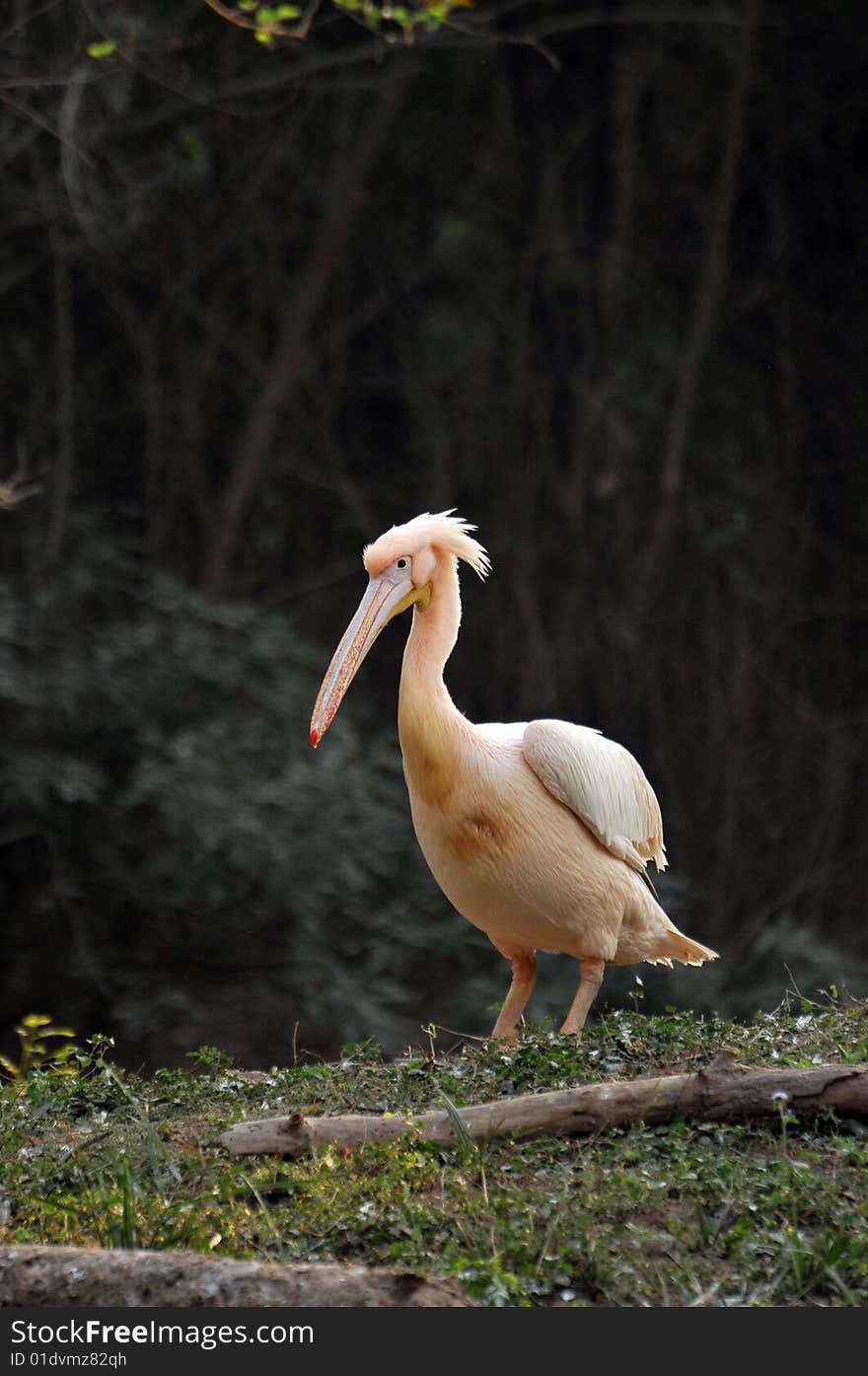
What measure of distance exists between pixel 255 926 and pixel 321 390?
2.97 meters

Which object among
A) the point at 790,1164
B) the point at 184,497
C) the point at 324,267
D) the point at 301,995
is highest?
the point at 324,267

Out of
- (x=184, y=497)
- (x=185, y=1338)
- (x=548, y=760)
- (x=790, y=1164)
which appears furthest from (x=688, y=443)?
(x=185, y=1338)

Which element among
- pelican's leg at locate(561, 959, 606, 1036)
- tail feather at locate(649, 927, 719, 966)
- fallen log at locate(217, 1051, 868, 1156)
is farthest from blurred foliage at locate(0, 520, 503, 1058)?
fallen log at locate(217, 1051, 868, 1156)

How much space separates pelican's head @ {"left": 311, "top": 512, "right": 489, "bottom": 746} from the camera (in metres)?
4.50

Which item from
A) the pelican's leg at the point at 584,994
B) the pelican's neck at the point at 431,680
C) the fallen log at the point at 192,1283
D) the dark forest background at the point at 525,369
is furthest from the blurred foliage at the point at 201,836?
the fallen log at the point at 192,1283

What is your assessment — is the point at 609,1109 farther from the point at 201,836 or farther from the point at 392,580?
the point at 201,836

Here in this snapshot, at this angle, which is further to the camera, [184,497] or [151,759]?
[184,497]

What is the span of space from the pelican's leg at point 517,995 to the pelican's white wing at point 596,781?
388mm

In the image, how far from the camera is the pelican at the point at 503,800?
173 inches

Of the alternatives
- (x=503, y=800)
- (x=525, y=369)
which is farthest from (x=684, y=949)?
(x=525, y=369)

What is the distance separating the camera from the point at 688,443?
9406 mm

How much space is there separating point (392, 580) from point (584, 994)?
1178 millimetres

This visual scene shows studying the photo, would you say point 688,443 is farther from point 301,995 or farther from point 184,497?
point 301,995

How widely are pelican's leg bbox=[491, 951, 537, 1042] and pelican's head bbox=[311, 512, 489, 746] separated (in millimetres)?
861
